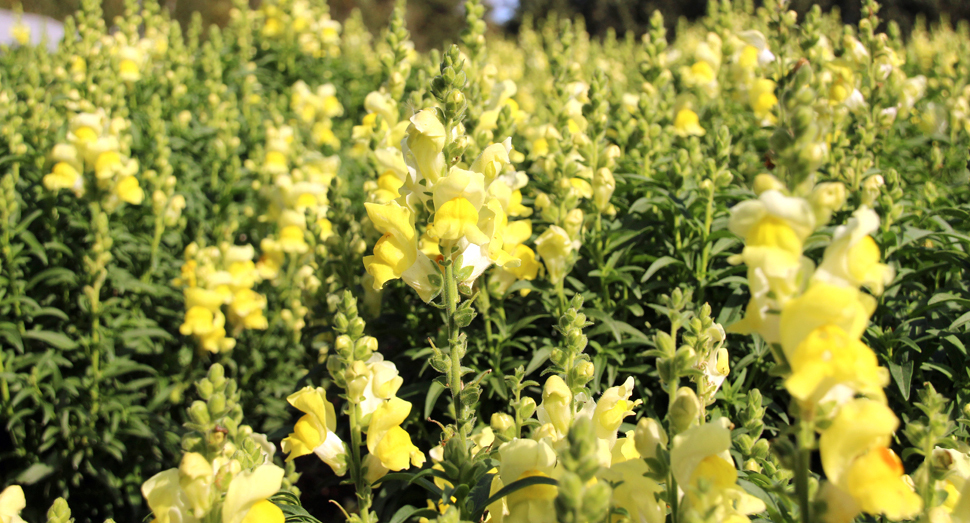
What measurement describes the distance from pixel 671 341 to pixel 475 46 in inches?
92.4

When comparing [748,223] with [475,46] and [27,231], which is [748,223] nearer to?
[475,46]

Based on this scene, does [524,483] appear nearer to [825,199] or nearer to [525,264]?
[825,199]

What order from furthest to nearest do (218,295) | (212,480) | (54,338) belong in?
(218,295)
(54,338)
(212,480)

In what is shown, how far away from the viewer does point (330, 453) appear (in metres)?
2.15

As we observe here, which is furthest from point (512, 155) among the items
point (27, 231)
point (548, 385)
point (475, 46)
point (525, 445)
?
point (27, 231)

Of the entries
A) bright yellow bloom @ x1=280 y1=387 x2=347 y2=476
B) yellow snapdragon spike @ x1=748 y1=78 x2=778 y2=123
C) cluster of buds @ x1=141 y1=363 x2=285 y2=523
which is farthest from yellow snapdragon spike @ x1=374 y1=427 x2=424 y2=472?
yellow snapdragon spike @ x1=748 y1=78 x2=778 y2=123

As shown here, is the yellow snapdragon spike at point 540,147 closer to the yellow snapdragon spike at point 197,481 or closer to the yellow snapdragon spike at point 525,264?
the yellow snapdragon spike at point 525,264

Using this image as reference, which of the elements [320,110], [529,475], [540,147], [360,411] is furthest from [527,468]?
[320,110]

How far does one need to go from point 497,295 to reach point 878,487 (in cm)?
177

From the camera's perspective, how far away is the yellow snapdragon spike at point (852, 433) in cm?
125

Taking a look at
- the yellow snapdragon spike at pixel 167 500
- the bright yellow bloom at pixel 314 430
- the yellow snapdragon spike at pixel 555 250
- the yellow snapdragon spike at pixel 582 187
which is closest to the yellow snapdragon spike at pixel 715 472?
the bright yellow bloom at pixel 314 430

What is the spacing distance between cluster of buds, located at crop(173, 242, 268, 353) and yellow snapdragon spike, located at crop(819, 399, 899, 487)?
3.53 meters

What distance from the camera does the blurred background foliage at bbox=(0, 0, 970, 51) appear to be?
892 inches

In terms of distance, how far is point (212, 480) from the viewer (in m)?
1.60
